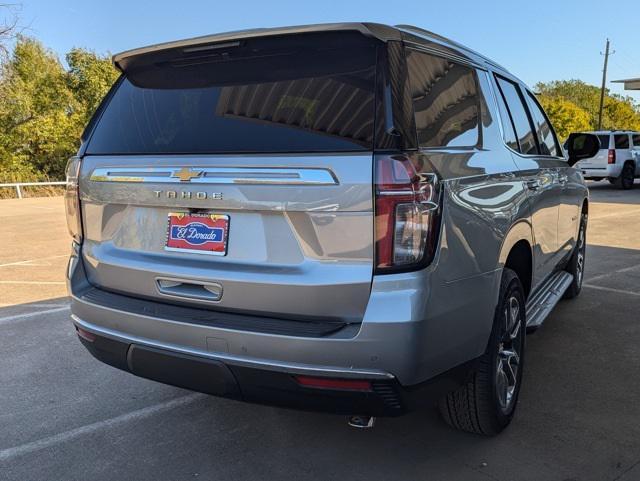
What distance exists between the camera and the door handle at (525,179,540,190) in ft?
11.0

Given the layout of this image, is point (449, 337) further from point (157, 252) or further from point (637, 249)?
point (637, 249)

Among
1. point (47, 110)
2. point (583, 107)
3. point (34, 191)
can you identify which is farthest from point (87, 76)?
point (583, 107)

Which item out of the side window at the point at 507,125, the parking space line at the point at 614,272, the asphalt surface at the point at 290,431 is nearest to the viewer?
the asphalt surface at the point at 290,431

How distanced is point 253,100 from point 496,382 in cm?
177

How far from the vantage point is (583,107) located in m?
68.7

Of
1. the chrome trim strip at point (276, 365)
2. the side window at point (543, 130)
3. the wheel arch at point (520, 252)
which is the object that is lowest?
the chrome trim strip at point (276, 365)

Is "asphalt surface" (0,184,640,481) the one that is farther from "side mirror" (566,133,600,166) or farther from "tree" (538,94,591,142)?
"tree" (538,94,591,142)

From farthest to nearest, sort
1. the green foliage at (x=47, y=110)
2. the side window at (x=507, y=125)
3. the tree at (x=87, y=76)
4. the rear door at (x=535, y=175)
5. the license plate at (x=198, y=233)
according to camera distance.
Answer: the tree at (x=87, y=76) < the green foliage at (x=47, y=110) < the rear door at (x=535, y=175) < the side window at (x=507, y=125) < the license plate at (x=198, y=233)

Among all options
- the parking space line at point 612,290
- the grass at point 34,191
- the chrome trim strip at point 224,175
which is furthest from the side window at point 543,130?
the grass at point 34,191

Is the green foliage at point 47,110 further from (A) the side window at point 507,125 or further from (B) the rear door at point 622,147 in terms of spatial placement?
(A) the side window at point 507,125

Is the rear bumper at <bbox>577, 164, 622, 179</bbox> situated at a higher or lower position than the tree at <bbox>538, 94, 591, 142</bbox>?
lower

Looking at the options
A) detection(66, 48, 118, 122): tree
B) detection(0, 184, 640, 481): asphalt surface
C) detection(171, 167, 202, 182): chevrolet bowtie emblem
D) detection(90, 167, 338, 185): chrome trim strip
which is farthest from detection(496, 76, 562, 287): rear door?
→ detection(66, 48, 118, 122): tree

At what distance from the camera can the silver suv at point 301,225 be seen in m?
2.14

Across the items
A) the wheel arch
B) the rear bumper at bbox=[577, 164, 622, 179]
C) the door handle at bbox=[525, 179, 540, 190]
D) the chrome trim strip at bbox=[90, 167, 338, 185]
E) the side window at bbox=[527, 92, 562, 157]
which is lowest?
the rear bumper at bbox=[577, 164, 622, 179]
